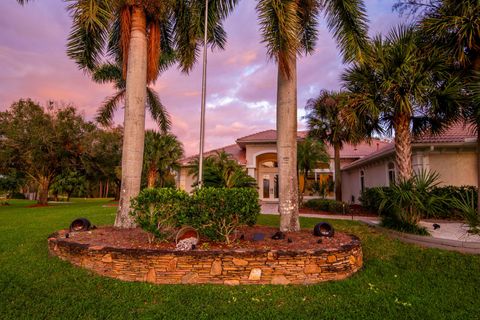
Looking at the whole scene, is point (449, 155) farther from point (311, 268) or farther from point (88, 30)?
point (88, 30)

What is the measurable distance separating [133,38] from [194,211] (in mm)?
5677

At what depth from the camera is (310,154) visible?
707 inches

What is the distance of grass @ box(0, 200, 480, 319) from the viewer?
3938mm

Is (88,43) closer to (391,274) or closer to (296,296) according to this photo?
(296,296)

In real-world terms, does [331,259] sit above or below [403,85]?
below

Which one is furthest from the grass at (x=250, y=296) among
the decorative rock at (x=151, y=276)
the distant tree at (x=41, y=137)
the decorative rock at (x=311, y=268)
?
the distant tree at (x=41, y=137)

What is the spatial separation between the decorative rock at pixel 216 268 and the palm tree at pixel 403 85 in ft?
24.2

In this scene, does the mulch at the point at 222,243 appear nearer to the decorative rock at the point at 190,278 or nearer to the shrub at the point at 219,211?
the shrub at the point at 219,211

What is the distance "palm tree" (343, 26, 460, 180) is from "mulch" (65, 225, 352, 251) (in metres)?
4.92

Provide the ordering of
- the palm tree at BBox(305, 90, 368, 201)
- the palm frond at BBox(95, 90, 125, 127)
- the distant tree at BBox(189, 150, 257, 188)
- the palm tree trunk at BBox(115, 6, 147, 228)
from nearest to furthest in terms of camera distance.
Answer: the palm tree trunk at BBox(115, 6, 147, 228), the palm frond at BBox(95, 90, 125, 127), the distant tree at BBox(189, 150, 257, 188), the palm tree at BBox(305, 90, 368, 201)

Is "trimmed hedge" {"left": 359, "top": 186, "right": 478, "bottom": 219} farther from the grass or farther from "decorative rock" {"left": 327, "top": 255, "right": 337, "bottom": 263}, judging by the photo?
"decorative rock" {"left": 327, "top": 255, "right": 337, "bottom": 263}

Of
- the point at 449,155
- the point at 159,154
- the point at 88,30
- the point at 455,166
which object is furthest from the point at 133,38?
the point at 159,154

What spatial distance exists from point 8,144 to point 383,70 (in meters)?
25.2

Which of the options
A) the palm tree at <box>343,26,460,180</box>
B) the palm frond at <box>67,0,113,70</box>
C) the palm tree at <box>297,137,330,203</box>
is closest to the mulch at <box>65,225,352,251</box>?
the palm tree at <box>343,26,460,180</box>
